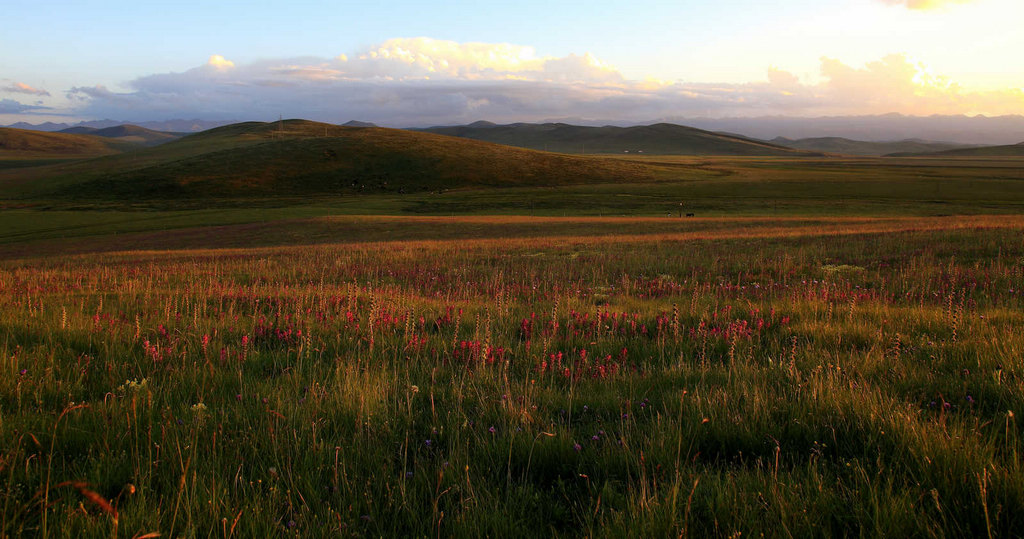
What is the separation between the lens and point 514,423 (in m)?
3.59

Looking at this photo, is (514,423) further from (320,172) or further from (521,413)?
(320,172)

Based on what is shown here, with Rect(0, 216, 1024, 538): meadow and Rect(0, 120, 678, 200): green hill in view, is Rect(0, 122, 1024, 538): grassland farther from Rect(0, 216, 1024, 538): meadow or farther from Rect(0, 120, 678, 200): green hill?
Rect(0, 120, 678, 200): green hill

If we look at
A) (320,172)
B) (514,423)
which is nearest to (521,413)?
(514,423)

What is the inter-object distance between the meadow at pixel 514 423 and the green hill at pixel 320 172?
9745 centimetres

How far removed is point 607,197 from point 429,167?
170 feet

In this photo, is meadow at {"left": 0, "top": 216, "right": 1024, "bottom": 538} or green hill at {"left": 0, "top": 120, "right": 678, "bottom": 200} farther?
green hill at {"left": 0, "top": 120, "right": 678, "bottom": 200}

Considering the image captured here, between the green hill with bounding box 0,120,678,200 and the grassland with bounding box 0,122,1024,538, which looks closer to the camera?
the grassland with bounding box 0,122,1024,538

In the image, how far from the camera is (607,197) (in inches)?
2948

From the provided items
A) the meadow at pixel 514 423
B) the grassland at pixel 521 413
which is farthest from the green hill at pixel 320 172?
the meadow at pixel 514 423

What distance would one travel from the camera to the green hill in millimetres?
102375

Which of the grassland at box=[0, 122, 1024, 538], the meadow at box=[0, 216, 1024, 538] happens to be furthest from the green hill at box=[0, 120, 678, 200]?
the meadow at box=[0, 216, 1024, 538]

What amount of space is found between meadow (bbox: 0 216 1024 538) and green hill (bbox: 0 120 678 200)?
320 feet

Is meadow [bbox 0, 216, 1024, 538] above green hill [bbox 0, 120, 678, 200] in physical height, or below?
below

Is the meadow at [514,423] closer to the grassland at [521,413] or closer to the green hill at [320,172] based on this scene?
the grassland at [521,413]
